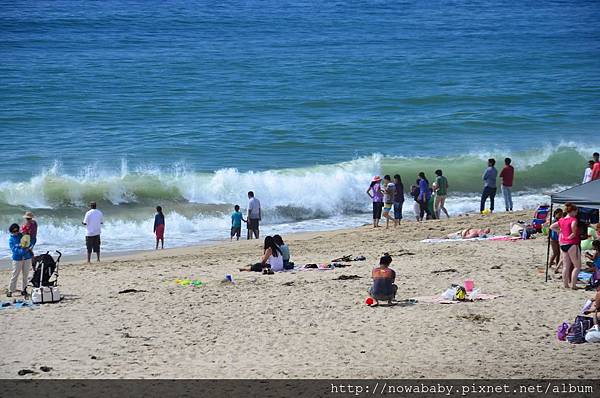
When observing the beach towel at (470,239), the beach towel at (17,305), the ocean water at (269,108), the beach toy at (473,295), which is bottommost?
the beach towel at (17,305)

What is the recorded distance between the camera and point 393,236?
20500mm

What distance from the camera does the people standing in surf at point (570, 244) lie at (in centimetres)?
1448

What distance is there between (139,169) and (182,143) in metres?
3.28

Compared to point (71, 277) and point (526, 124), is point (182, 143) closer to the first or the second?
point (526, 124)


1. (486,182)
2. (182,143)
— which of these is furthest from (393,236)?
(182,143)

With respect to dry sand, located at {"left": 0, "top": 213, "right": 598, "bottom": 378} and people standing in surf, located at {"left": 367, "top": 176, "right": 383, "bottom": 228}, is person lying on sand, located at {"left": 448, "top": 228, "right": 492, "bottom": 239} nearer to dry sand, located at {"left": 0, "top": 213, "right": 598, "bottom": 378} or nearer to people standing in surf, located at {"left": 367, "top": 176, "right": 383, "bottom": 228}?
dry sand, located at {"left": 0, "top": 213, "right": 598, "bottom": 378}

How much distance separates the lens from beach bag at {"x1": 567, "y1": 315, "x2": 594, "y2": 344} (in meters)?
12.0

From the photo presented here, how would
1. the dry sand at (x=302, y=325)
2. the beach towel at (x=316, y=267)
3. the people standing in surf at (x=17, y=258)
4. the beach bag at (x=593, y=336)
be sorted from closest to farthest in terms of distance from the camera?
1. the dry sand at (x=302, y=325)
2. the beach bag at (x=593, y=336)
3. the people standing in surf at (x=17, y=258)
4. the beach towel at (x=316, y=267)

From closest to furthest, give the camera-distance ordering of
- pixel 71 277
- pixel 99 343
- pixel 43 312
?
pixel 99 343 < pixel 43 312 < pixel 71 277

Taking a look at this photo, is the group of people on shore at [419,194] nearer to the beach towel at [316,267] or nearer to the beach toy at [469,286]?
the beach towel at [316,267]

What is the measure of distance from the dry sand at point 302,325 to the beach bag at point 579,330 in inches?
5.9

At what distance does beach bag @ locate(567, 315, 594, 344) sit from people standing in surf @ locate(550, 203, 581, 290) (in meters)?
2.45

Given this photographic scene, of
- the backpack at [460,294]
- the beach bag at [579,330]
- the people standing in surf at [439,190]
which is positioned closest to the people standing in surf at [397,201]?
the people standing in surf at [439,190]

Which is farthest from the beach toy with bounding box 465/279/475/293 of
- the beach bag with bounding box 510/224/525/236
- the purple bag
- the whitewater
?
the whitewater
